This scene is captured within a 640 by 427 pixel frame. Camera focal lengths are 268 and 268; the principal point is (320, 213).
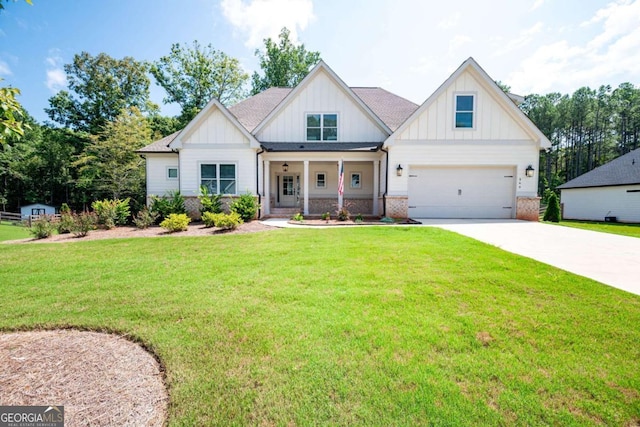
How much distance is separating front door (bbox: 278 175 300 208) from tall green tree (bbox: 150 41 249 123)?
1715cm

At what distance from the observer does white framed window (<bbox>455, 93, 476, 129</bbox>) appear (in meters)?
12.6

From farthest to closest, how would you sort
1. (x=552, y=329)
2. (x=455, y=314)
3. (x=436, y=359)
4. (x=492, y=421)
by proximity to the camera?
(x=455, y=314), (x=552, y=329), (x=436, y=359), (x=492, y=421)

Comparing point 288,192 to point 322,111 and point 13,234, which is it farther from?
Answer: point 13,234

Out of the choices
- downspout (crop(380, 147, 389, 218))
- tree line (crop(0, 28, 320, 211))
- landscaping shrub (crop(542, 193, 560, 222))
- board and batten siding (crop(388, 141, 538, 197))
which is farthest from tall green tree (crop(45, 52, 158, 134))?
landscaping shrub (crop(542, 193, 560, 222))

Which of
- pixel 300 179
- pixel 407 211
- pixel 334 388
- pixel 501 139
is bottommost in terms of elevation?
pixel 334 388

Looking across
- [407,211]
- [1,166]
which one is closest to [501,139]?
[407,211]

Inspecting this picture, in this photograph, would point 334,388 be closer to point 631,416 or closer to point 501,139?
point 631,416

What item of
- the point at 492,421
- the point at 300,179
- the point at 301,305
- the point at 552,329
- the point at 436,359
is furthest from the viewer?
the point at 300,179

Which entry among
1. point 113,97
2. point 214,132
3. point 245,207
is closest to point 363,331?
point 245,207

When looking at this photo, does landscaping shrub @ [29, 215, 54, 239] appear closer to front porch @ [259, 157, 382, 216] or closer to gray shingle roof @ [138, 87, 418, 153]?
gray shingle roof @ [138, 87, 418, 153]

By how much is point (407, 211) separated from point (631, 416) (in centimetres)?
1118

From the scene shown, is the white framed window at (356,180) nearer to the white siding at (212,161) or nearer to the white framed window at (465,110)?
the white framed window at (465,110)

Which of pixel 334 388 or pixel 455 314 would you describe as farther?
pixel 455 314

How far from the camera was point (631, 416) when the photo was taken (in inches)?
78.4
